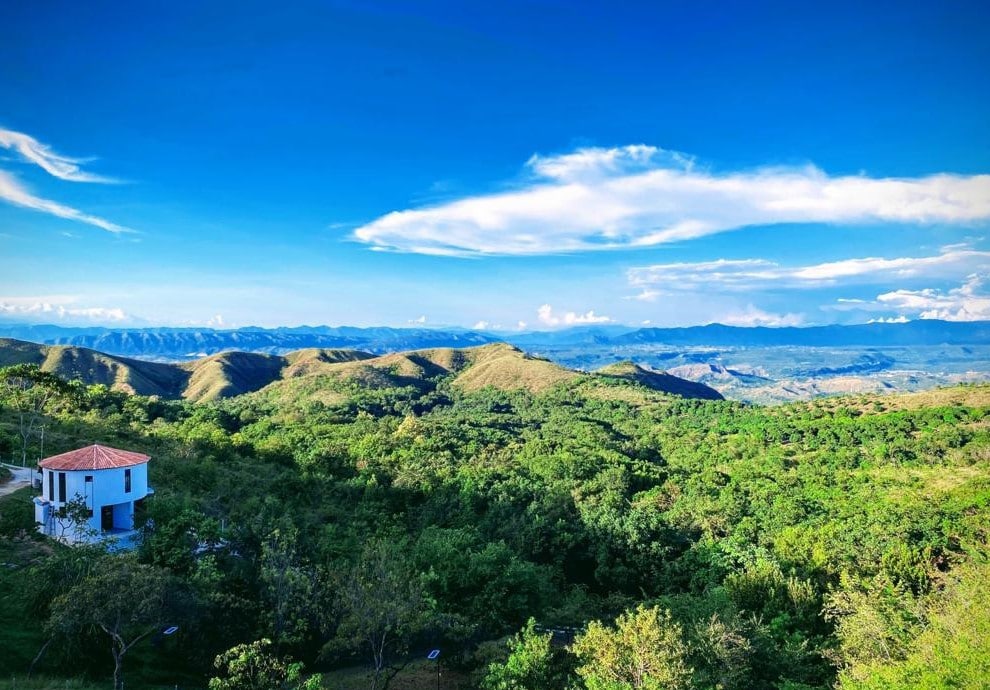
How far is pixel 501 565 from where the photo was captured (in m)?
37.3

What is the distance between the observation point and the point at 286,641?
90.3 ft

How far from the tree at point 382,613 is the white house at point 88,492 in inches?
627

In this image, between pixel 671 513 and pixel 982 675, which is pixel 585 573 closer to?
pixel 671 513

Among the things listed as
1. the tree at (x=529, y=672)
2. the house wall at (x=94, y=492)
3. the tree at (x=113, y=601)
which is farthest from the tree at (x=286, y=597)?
the house wall at (x=94, y=492)

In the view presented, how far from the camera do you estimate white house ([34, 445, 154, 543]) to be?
3394 centimetres

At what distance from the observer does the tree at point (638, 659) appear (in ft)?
71.1

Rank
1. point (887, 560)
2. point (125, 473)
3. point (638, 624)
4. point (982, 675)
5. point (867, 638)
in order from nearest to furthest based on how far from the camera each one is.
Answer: point (982, 675), point (638, 624), point (867, 638), point (125, 473), point (887, 560)

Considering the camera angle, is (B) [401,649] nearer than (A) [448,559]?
Yes

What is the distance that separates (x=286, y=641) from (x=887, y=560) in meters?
39.0

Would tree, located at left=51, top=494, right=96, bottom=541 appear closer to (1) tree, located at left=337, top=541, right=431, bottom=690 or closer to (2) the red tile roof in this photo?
(2) the red tile roof

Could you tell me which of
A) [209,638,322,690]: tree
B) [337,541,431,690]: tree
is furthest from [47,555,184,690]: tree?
[337,541,431,690]: tree

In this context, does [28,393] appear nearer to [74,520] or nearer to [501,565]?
[74,520]

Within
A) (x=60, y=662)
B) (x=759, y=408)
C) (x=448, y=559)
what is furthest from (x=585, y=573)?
(x=759, y=408)

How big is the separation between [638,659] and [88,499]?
103ft
